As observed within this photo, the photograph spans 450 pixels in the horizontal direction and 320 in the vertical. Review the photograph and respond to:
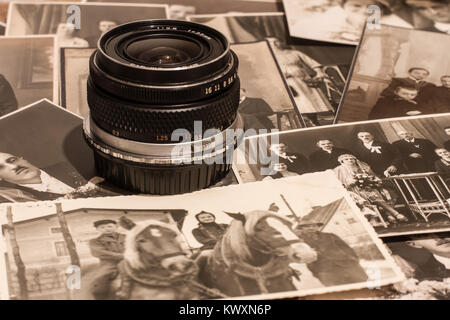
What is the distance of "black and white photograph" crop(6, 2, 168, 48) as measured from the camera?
0.92 m

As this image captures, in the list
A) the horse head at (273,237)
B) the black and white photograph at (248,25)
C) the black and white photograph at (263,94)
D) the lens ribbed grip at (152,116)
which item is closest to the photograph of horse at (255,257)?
the horse head at (273,237)

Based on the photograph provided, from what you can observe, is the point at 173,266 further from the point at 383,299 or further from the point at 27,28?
the point at 27,28

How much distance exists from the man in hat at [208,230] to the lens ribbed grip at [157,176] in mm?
39

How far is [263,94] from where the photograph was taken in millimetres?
833

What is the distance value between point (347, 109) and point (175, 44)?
282 mm

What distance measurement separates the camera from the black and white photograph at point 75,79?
2.56 ft

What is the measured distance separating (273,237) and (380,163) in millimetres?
196

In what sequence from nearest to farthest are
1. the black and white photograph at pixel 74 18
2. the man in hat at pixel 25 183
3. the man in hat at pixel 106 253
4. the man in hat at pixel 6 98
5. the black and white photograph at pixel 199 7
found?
the man in hat at pixel 106 253 → the man in hat at pixel 25 183 → the man in hat at pixel 6 98 → the black and white photograph at pixel 74 18 → the black and white photograph at pixel 199 7

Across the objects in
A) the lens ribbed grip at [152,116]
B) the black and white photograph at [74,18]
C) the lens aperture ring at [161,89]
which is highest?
the lens aperture ring at [161,89]

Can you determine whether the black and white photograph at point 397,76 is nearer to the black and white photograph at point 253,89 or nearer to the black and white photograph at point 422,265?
the black and white photograph at point 253,89

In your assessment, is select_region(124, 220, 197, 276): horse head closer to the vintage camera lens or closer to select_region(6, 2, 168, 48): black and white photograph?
the vintage camera lens

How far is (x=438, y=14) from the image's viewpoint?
39.0 inches

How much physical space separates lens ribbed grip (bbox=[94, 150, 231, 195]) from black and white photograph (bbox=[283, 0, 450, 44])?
43 centimetres
